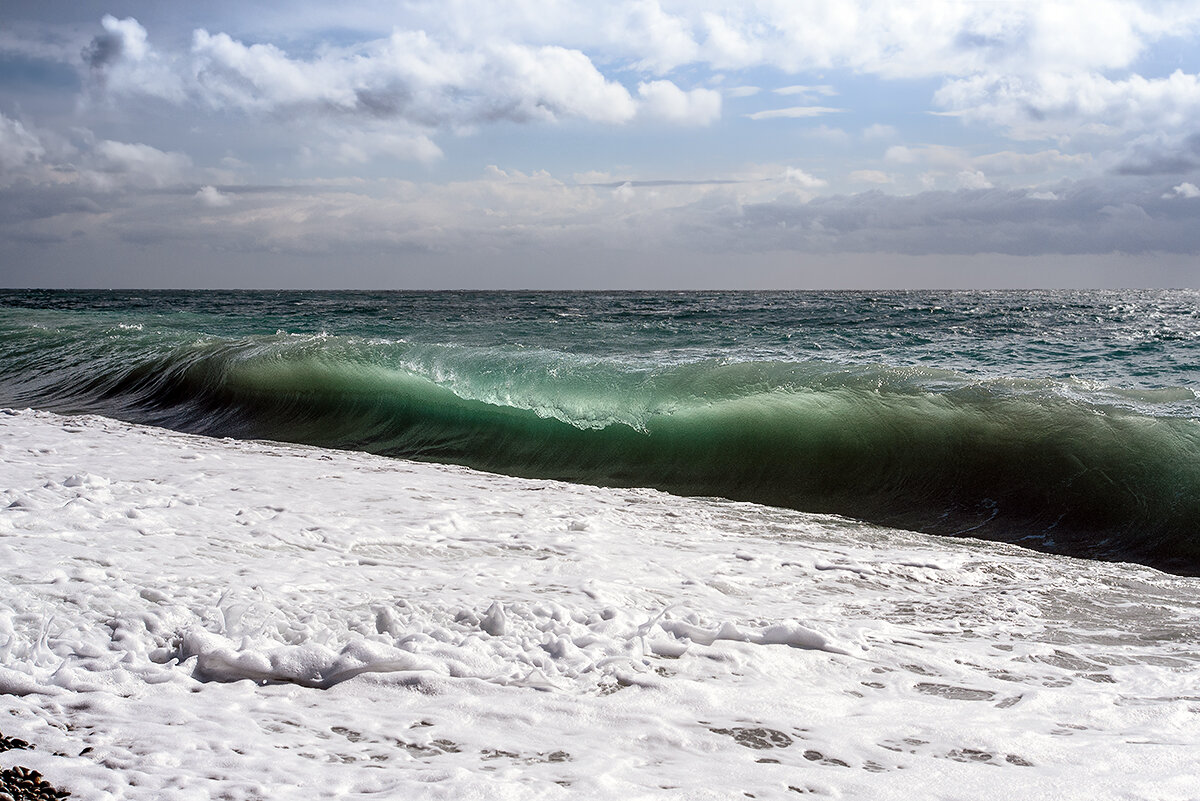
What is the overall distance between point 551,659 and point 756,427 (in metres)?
5.16

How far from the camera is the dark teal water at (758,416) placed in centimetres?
581

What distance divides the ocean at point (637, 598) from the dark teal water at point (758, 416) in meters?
0.04

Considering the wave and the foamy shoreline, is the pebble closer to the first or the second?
the foamy shoreline

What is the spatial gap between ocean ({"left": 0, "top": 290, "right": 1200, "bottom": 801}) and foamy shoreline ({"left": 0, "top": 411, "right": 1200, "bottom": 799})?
0.05 feet

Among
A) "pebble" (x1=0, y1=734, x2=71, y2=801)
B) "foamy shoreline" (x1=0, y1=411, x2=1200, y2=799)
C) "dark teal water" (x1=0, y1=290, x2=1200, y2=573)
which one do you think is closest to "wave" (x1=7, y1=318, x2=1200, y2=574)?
"dark teal water" (x1=0, y1=290, x2=1200, y2=573)

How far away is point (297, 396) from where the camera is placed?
10484 millimetres

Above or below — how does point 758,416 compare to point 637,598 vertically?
above

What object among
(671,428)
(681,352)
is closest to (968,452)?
(671,428)

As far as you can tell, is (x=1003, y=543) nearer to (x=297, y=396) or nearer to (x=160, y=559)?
(x=160, y=559)

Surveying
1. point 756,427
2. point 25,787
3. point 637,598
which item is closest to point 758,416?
point 756,427

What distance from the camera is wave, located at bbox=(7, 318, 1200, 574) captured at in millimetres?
5730

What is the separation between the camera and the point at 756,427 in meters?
7.62

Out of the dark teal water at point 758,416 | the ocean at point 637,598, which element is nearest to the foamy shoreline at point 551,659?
the ocean at point 637,598

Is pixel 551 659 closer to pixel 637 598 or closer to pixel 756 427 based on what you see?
pixel 637 598
